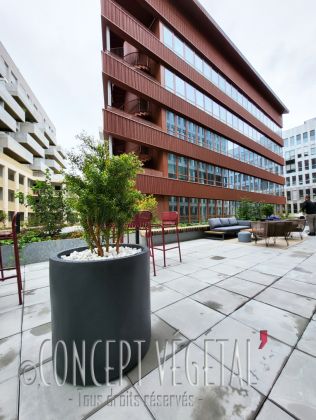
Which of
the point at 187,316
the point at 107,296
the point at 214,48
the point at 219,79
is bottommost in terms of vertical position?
the point at 187,316

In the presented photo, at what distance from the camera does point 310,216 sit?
9891 mm

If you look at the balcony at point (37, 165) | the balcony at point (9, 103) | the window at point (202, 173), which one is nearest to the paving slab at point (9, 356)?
the window at point (202, 173)

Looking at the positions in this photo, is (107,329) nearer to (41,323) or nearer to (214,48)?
(41,323)

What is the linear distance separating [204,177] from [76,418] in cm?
1646

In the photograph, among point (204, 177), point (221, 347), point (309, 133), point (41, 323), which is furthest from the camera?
point (309, 133)

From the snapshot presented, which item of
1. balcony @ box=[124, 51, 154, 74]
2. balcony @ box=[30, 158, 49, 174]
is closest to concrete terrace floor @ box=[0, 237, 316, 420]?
balcony @ box=[124, 51, 154, 74]

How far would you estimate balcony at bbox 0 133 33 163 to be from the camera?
2241cm

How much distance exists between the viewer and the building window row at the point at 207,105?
1400cm

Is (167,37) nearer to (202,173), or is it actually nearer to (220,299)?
(202,173)

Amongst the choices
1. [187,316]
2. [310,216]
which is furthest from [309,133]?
[187,316]

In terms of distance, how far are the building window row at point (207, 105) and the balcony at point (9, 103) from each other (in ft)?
72.0

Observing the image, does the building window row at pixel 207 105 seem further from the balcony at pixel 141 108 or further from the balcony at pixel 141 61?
the balcony at pixel 141 108

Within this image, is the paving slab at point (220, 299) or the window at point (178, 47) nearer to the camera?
the paving slab at point (220, 299)

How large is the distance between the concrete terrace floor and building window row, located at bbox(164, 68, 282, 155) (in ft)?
48.9
